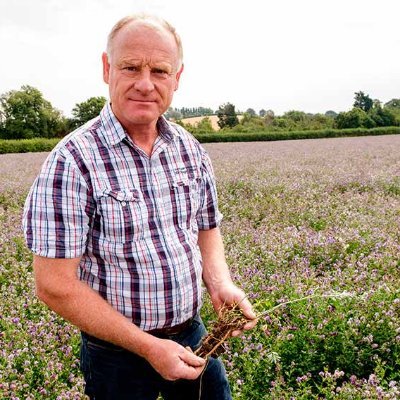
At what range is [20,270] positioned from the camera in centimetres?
505

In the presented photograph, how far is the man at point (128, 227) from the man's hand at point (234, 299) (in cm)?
16

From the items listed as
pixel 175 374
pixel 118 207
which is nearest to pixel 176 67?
pixel 118 207

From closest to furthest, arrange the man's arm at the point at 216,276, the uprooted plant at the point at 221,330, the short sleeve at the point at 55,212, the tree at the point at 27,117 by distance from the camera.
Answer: the short sleeve at the point at 55,212
the uprooted plant at the point at 221,330
the man's arm at the point at 216,276
the tree at the point at 27,117

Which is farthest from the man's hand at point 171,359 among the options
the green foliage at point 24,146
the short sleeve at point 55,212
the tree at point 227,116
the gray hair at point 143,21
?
the tree at point 227,116

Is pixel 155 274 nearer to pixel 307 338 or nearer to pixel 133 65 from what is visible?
pixel 133 65

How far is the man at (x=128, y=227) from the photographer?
1.66 meters

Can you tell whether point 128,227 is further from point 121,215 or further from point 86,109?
point 86,109

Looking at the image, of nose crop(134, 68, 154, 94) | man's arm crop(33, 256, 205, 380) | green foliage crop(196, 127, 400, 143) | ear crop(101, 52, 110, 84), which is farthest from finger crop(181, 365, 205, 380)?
green foliage crop(196, 127, 400, 143)

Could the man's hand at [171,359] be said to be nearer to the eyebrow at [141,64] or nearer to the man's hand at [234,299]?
the man's hand at [234,299]

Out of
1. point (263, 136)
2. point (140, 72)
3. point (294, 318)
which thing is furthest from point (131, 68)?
point (263, 136)

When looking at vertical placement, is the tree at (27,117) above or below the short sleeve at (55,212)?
above

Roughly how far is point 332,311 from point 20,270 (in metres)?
3.21

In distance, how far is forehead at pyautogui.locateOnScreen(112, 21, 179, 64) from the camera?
1.75 meters

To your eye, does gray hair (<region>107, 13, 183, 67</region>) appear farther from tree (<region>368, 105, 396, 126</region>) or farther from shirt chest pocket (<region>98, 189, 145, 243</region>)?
tree (<region>368, 105, 396, 126</region>)
